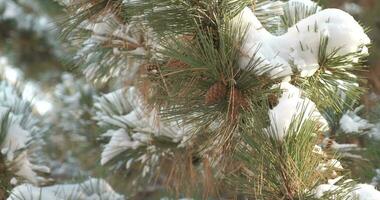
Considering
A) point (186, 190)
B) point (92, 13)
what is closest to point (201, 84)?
point (92, 13)

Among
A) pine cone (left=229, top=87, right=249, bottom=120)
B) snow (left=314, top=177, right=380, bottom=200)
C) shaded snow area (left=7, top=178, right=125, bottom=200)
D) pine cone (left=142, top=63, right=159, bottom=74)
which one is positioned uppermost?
pine cone (left=142, top=63, right=159, bottom=74)

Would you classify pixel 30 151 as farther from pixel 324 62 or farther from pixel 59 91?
pixel 59 91

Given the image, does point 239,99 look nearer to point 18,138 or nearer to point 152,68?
point 152,68

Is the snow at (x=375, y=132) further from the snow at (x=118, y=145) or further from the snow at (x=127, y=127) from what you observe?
the snow at (x=118, y=145)

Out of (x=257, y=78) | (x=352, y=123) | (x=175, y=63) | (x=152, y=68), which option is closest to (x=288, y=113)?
(x=257, y=78)

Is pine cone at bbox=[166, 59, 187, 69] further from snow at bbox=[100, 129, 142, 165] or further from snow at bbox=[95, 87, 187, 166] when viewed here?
snow at bbox=[100, 129, 142, 165]

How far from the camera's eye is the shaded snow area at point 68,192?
1.43 m

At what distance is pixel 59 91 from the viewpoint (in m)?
3.25

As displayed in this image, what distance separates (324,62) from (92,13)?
1.70 feet

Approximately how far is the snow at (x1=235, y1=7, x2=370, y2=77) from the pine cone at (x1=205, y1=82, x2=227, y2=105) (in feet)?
0.16

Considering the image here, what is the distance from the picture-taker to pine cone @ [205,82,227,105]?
1.04 metres

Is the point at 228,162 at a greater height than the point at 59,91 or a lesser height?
lesser

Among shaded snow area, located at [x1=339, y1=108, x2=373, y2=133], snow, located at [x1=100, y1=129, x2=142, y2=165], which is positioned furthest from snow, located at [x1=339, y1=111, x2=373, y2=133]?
snow, located at [x1=100, y1=129, x2=142, y2=165]

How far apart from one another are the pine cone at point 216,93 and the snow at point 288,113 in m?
0.09
